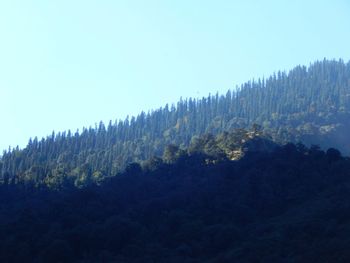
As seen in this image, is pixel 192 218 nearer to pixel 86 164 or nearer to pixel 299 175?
pixel 299 175

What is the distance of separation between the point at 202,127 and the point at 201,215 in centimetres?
6429

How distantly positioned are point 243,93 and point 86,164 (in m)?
58.4

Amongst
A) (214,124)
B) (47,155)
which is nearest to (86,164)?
(47,155)

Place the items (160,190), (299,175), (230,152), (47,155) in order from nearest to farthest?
1. (299,175)
2. (160,190)
3. (230,152)
4. (47,155)

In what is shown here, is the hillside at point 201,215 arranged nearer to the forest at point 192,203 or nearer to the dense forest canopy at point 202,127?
the forest at point 192,203

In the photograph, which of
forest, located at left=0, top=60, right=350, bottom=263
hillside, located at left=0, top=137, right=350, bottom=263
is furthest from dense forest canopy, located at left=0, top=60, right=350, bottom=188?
hillside, located at left=0, top=137, right=350, bottom=263

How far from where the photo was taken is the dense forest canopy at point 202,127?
95500 millimetres

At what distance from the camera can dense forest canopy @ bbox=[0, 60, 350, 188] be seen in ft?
313

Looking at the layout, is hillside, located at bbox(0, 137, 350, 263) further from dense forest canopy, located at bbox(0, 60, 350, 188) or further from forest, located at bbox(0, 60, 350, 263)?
dense forest canopy, located at bbox(0, 60, 350, 188)

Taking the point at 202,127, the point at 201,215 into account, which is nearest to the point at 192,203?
the point at 201,215

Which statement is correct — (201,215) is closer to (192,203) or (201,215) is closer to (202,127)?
(192,203)

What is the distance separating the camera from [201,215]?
55.2 m

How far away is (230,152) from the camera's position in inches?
3056

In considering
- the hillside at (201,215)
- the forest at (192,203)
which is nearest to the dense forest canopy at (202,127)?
the forest at (192,203)
